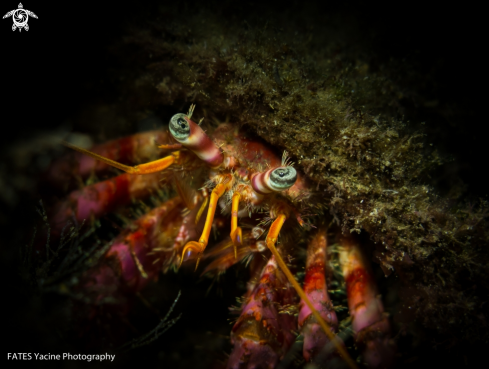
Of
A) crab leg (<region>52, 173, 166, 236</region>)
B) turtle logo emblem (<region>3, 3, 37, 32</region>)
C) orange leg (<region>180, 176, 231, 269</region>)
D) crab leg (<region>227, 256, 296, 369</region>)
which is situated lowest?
crab leg (<region>52, 173, 166, 236</region>)

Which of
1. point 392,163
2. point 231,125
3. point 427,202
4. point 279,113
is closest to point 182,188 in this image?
point 231,125

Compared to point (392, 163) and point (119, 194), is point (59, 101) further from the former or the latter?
point (392, 163)

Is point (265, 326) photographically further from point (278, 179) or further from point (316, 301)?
point (278, 179)

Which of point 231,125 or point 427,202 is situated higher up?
point 427,202

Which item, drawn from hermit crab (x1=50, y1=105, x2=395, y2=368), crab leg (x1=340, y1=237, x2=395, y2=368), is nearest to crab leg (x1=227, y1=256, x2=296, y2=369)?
hermit crab (x1=50, y1=105, x2=395, y2=368)

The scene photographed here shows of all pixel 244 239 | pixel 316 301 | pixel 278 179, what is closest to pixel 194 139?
pixel 278 179

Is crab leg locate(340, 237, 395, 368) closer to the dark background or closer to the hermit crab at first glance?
the hermit crab
